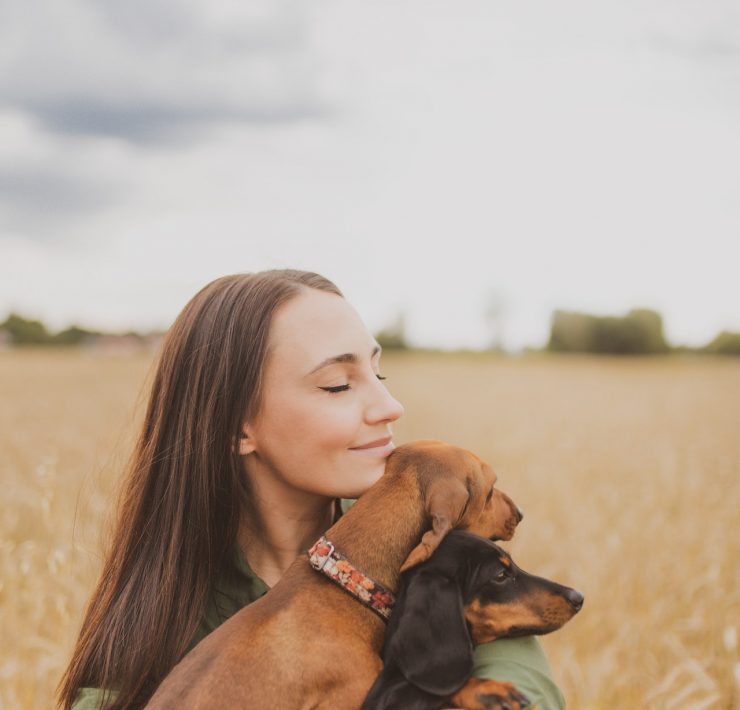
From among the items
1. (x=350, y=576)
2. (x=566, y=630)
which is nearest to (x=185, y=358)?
(x=350, y=576)

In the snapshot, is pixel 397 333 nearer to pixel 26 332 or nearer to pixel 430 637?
pixel 26 332

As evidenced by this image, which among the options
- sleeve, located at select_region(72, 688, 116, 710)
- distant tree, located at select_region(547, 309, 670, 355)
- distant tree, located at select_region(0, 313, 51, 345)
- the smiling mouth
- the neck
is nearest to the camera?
sleeve, located at select_region(72, 688, 116, 710)

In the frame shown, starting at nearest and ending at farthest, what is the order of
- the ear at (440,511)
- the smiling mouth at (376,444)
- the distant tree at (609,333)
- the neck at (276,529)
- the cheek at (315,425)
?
the ear at (440,511) → the cheek at (315,425) → the smiling mouth at (376,444) → the neck at (276,529) → the distant tree at (609,333)

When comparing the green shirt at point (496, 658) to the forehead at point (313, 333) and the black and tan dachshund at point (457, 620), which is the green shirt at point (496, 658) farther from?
the forehead at point (313, 333)

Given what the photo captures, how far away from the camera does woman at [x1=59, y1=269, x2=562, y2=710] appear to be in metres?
3.16

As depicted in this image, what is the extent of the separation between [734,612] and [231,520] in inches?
169

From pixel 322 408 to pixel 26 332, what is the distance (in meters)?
72.1

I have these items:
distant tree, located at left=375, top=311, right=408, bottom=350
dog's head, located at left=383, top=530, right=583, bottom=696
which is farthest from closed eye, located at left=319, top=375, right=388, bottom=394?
distant tree, located at left=375, top=311, right=408, bottom=350

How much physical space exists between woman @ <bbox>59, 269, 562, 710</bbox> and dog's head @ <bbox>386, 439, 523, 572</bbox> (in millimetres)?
164

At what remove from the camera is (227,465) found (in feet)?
11.1

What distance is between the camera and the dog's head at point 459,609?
267 cm

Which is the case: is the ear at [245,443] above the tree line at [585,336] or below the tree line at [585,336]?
above

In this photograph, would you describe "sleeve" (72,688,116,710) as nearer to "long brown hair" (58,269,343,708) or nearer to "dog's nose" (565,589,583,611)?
"long brown hair" (58,269,343,708)

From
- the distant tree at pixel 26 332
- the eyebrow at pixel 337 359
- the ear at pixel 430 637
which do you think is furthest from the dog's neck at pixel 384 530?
the distant tree at pixel 26 332
